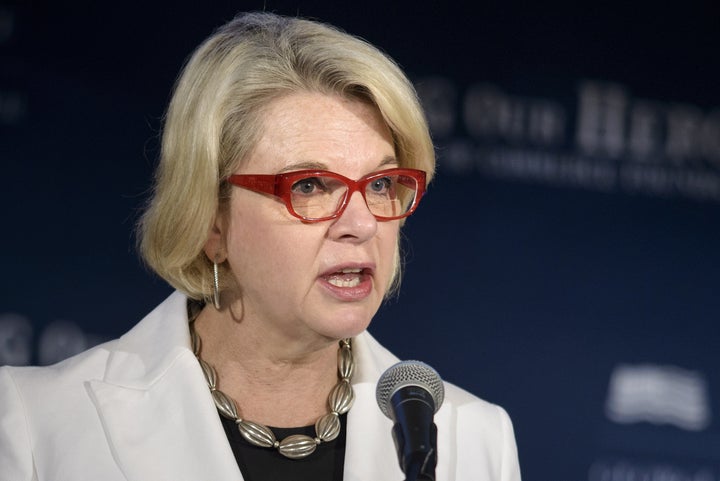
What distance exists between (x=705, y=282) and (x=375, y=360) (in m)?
1.81

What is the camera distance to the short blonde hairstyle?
1.64 metres

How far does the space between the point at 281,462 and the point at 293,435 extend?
0.05m

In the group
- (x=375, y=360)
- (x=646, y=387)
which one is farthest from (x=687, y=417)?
(x=375, y=360)

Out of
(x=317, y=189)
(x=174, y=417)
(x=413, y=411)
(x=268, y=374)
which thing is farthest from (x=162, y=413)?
(x=413, y=411)

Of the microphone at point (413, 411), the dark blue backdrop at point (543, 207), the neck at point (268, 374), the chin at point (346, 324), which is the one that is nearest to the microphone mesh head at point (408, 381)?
the microphone at point (413, 411)

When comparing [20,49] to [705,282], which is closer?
[20,49]

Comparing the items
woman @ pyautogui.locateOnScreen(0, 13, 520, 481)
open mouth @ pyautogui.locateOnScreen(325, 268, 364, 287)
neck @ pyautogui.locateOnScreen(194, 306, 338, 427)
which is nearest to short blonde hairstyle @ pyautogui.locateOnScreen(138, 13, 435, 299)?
woman @ pyautogui.locateOnScreen(0, 13, 520, 481)

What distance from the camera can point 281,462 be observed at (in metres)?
1.67

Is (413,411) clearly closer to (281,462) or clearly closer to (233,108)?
(281,462)

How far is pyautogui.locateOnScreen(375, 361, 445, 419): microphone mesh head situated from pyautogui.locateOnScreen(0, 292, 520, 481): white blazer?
0.38 m

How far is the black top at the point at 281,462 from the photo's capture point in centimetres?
165

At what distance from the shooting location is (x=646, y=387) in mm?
3115

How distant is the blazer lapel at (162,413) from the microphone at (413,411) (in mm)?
409

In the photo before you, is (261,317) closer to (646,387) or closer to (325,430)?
(325,430)
